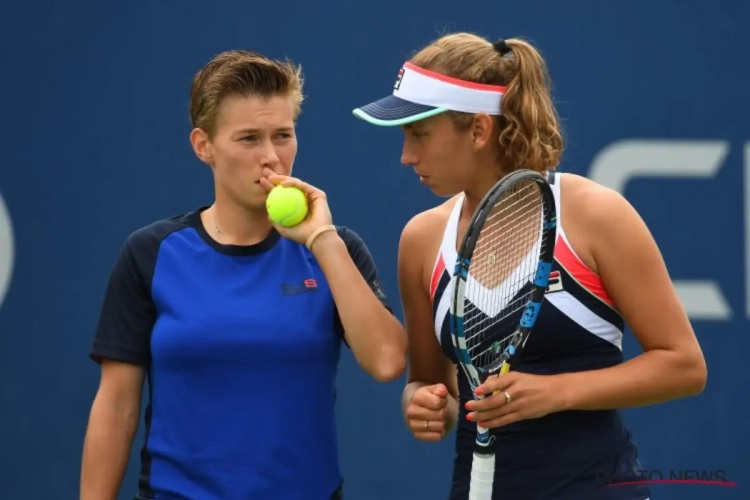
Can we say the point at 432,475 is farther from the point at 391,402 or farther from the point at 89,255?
the point at 89,255

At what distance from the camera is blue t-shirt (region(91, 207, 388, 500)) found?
8.48ft

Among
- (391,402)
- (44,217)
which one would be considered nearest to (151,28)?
(44,217)

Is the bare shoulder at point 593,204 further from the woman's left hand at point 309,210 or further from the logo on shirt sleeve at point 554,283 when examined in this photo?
the woman's left hand at point 309,210

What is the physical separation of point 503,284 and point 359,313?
29 cm

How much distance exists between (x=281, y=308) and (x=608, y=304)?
2.09 feet

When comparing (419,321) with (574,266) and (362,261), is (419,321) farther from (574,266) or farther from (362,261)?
(574,266)

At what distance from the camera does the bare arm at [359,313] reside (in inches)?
102

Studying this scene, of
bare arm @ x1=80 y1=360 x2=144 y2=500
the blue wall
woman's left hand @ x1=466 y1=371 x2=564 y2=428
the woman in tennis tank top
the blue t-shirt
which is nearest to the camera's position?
woman's left hand @ x1=466 y1=371 x2=564 y2=428

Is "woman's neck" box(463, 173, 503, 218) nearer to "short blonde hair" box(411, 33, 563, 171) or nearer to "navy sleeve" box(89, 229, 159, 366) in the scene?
"short blonde hair" box(411, 33, 563, 171)

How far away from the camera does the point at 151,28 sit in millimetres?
4500

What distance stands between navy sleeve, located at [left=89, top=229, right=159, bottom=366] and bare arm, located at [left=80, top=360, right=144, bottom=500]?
0.04m

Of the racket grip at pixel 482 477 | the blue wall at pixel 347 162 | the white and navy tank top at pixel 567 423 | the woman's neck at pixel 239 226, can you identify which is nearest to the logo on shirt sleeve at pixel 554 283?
the white and navy tank top at pixel 567 423

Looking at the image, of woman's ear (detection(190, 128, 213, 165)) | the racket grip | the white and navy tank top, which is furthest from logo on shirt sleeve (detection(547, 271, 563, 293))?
woman's ear (detection(190, 128, 213, 165))

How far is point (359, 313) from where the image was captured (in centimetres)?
259
